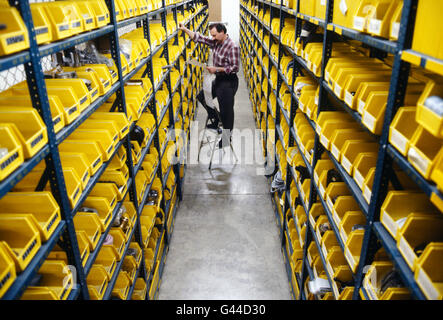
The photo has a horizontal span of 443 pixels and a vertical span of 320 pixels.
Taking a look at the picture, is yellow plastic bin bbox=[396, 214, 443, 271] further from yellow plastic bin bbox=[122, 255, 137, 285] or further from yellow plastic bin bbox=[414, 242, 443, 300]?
yellow plastic bin bbox=[122, 255, 137, 285]

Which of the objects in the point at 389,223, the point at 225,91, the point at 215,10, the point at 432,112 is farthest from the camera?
the point at 215,10

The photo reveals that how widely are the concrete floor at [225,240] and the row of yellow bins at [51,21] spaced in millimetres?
2533

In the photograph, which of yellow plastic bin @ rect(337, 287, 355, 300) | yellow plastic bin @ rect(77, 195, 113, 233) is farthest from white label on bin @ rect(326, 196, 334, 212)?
yellow plastic bin @ rect(77, 195, 113, 233)

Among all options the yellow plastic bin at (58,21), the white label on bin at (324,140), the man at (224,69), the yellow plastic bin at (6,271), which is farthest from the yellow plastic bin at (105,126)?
the man at (224,69)

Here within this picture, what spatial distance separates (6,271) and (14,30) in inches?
31.3

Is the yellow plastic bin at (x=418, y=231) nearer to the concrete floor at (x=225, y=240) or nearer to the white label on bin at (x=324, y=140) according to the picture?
the white label on bin at (x=324, y=140)

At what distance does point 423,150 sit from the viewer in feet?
4.18

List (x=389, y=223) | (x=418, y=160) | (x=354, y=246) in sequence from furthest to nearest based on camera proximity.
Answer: (x=354, y=246) < (x=389, y=223) < (x=418, y=160)

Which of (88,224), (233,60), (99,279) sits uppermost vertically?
(233,60)

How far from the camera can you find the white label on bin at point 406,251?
1235 mm

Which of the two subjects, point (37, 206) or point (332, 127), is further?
point (332, 127)

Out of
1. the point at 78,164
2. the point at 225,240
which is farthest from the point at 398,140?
the point at 225,240

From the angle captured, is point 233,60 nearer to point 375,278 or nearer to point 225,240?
point 225,240
